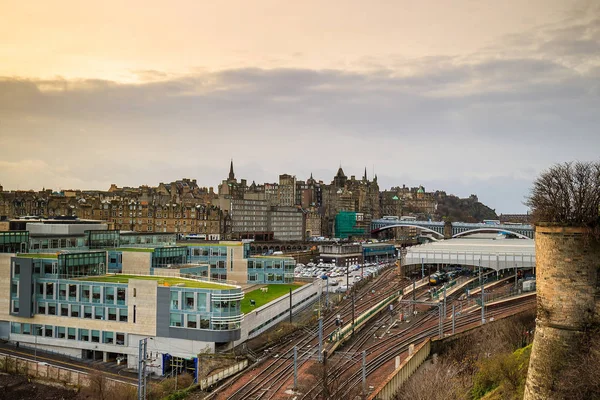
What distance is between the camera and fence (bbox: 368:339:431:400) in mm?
23750

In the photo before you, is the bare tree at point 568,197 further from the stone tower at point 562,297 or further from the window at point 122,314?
the window at point 122,314

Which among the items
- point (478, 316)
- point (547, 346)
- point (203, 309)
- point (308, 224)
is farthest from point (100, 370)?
point (308, 224)

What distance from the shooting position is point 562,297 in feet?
41.5

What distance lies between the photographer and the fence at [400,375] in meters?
23.8

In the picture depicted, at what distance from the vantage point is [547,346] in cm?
1300

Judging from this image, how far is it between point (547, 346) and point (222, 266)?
4412cm

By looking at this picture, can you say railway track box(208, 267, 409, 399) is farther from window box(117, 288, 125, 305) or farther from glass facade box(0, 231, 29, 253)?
glass facade box(0, 231, 29, 253)

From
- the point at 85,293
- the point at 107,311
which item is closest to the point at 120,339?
the point at 107,311

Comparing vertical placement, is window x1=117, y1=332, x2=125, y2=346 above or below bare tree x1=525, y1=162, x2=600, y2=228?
below

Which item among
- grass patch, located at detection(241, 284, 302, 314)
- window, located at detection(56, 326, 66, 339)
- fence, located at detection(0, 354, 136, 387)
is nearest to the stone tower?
fence, located at detection(0, 354, 136, 387)

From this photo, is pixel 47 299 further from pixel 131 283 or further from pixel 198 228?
pixel 198 228

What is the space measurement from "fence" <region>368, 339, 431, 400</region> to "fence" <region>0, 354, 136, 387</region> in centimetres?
1493

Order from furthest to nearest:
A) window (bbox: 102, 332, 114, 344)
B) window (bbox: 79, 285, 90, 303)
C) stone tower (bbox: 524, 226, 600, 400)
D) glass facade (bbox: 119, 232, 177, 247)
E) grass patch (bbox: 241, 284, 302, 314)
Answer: glass facade (bbox: 119, 232, 177, 247), grass patch (bbox: 241, 284, 302, 314), window (bbox: 79, 285, 90, 303), window (bbox: 102, 332, 114, 344), stone tower (bbox: 524, 226, 600, 400)

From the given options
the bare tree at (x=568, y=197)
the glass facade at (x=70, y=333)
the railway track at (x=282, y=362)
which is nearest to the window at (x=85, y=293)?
the glass facade at (x=70, y=333)
